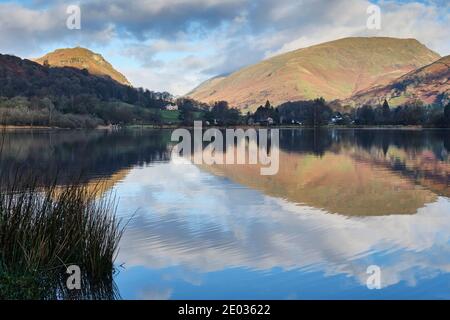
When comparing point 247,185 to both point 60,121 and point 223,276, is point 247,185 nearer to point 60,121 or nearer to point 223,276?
point 223,276

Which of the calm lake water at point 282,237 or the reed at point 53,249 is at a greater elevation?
the reed at point 53,249

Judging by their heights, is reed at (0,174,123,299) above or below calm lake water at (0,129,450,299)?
above

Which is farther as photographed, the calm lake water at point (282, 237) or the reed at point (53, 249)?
the calm lake water at point (282, 237)

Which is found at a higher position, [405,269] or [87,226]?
[87,226]

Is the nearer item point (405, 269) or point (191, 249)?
point (405, 269)

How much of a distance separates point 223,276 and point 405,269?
447 centimetres

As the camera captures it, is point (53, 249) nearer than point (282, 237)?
Yes

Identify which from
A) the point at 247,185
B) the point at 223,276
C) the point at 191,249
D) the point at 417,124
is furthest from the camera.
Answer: the point at 417,124

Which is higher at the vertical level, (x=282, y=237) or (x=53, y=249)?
(x=53, y=249)

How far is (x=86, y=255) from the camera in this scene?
1028 cm

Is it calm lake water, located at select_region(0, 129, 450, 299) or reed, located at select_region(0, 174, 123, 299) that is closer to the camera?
reed, located at select_region(0, 174, 123, 299)

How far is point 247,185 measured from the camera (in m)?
27.4

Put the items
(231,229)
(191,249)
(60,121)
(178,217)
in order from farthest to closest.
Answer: (60,121) < (178,217) < (231,229) < (191,249)
